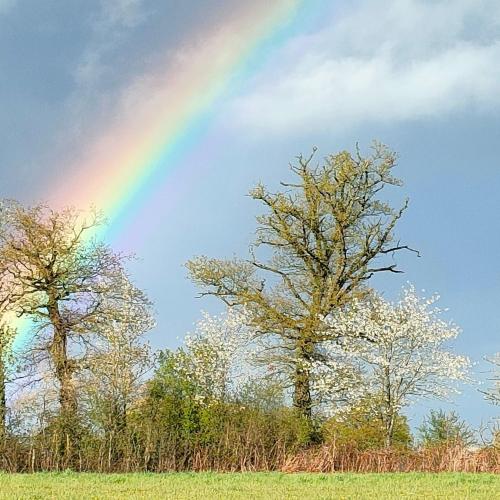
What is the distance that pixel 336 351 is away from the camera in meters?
28.0

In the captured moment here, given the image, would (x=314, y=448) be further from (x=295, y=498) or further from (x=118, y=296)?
(x=295, y=498)

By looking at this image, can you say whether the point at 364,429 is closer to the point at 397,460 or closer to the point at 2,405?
the point at 397,460

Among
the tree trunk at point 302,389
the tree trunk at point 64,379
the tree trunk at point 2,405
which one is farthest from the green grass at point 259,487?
the tree trunk at point 302,389

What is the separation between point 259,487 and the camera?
1488 cm

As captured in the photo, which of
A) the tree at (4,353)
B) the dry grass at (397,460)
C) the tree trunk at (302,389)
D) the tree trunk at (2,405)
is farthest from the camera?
the tree trunk at (302,389)

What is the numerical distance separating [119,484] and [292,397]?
12.5 metres

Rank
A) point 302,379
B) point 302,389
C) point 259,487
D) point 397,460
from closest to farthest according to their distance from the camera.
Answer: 1. point 259,487
2. point 397,460
3. point 302,379
4. point 302,389

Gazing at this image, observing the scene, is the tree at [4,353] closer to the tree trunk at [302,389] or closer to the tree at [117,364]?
the tree at [117,364]

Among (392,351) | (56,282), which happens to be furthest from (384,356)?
(56,282)

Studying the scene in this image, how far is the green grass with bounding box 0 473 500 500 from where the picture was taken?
42.9 ft

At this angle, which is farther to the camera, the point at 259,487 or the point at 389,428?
the point at 389,428

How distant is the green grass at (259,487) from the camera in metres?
13.1

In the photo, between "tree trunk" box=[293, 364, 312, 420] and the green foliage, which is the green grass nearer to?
the green foliage

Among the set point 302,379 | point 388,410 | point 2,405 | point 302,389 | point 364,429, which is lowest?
point 364,429
